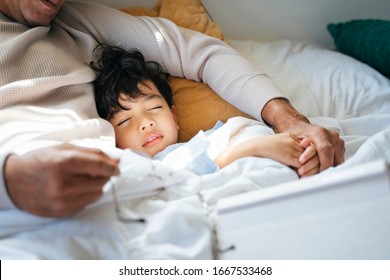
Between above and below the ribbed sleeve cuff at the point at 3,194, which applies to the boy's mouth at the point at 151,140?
below

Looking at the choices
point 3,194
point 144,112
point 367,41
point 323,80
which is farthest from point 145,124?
point 367,41

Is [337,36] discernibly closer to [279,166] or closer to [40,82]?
[279,166]

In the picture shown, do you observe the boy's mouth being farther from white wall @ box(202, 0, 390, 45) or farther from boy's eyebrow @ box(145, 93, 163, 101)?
white wall @ box(202, 0, 390, 45)

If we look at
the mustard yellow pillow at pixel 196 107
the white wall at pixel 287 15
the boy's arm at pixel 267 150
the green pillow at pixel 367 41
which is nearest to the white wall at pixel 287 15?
the white wall at pixel 287 15

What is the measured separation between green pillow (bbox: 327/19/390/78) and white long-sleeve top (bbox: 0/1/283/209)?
484 millimetres

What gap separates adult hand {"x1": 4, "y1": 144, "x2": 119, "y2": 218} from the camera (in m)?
0.68

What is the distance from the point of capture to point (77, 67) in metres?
1.16

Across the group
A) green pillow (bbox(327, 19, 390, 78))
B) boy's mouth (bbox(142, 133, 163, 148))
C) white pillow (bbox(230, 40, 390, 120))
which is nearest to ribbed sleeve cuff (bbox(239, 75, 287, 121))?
white pillow (bbox(230, 40, 390, 120))

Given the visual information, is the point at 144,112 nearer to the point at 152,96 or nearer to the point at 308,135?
the point at 152,96

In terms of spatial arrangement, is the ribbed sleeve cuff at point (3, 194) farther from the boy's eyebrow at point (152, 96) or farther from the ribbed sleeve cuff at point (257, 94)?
the ribbed sleeve cuff at point (257, 94)

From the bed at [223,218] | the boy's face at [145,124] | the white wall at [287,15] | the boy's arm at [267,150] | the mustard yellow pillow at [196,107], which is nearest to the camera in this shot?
the bed at [223,218]

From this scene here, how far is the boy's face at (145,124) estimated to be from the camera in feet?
3.65

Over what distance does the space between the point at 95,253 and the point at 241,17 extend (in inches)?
48.0
